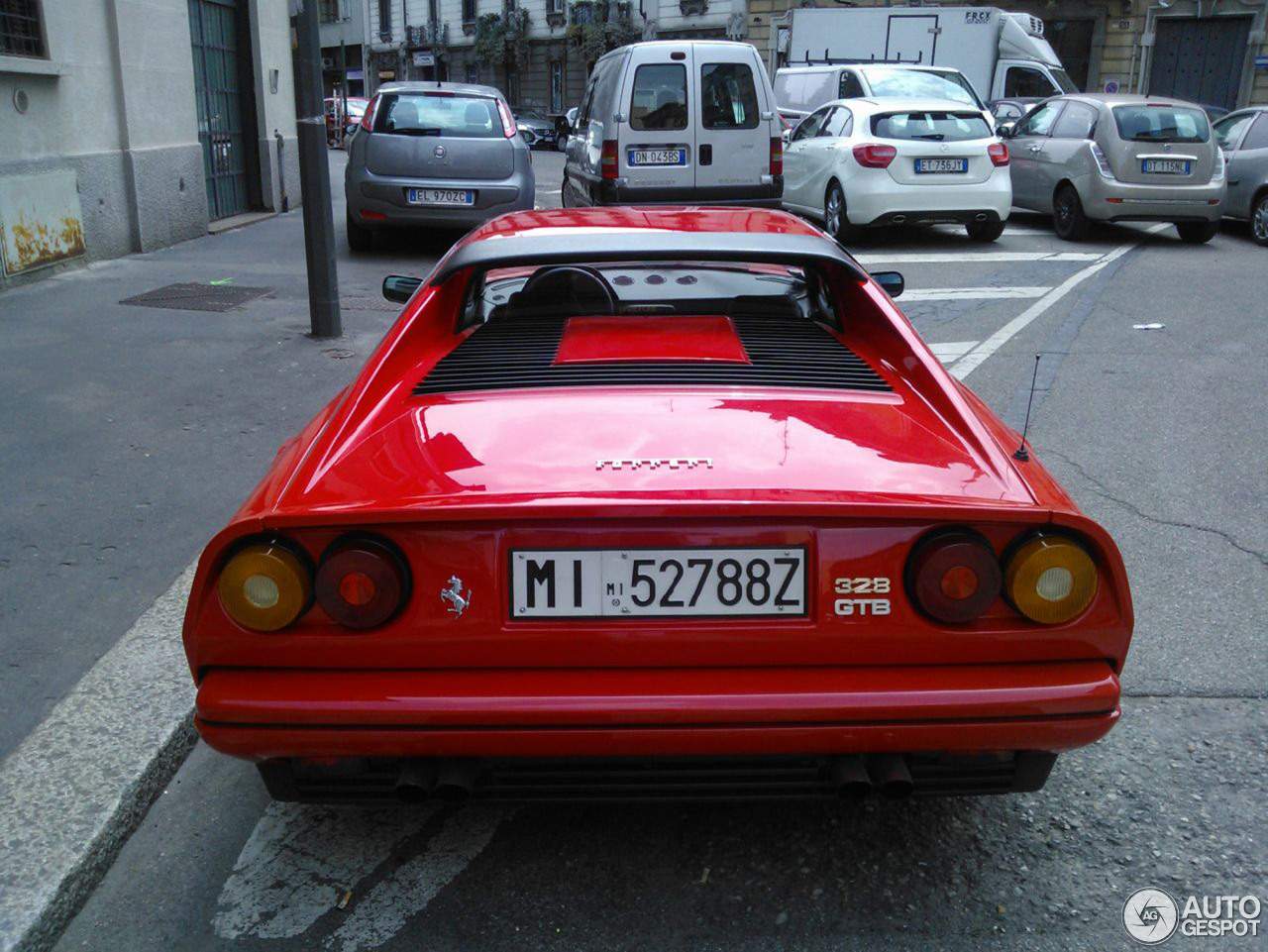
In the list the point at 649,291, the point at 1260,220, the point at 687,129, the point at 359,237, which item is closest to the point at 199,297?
the point at 359,237

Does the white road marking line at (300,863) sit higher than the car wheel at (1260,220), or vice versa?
the car wheel at (1260,220)

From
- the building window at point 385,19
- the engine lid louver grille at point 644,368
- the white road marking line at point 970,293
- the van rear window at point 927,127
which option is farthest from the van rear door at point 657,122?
the building window at point 385,19

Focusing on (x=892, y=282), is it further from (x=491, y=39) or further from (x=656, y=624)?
(x=491, y=39)

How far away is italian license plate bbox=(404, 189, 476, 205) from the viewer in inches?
465

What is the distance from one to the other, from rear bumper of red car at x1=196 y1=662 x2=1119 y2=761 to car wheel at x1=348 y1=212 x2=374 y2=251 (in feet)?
35.6

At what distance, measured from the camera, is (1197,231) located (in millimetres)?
13930

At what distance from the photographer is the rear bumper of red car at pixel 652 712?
2.23 meters

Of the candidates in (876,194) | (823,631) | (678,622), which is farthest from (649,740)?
(876,194)

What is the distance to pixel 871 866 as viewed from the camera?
2.69 metres

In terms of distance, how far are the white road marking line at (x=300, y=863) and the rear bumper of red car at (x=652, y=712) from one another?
46cm

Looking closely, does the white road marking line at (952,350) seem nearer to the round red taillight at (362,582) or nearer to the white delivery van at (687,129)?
the white delivery van at (687,129)

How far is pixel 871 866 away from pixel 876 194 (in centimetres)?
1117

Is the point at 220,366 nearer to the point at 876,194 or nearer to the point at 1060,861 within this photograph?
the point at 1060,861

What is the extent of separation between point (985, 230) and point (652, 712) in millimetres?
12808
